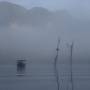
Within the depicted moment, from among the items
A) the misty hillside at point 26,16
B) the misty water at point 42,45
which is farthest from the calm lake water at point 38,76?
the misty hillside at point 26,16

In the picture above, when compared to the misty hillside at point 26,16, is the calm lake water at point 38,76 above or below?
below

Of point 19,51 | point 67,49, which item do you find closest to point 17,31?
point 19,51

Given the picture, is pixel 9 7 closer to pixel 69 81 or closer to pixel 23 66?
pixel 23 66

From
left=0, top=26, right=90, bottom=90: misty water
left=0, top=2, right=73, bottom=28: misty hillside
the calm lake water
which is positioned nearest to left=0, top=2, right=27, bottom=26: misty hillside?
left=0, top=2, right=73, bottom=28: misty hillside

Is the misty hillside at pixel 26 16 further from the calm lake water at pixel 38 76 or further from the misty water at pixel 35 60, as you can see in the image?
the calm lake water at pixel 38 76

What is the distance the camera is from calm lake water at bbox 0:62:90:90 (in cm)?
547

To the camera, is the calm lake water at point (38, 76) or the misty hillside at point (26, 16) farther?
the misty hillside at point (26, 16)

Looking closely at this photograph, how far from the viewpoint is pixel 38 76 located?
5.52 m

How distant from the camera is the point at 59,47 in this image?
5594mm

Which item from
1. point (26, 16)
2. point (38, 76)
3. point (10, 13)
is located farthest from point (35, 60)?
point (10, 13)

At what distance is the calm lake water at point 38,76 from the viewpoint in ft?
17.9

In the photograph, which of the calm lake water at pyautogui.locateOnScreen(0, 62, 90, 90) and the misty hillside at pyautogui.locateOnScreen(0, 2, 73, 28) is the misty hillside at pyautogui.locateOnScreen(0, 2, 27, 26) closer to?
the misty hillside at pyautogui.locateOnScreen(0, 2, 73, 28)

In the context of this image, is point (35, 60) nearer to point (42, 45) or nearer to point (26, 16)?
point (42, 45)

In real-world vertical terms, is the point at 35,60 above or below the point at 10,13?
below
